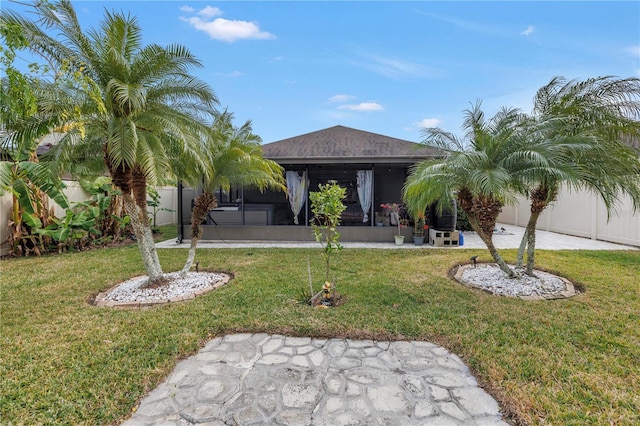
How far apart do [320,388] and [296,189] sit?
1029cm

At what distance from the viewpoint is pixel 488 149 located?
581cm

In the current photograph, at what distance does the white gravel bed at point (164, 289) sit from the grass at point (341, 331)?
1.46ft

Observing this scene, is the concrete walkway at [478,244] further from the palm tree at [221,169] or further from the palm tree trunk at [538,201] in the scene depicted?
the palm tree at [221,169]

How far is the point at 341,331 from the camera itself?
170 inches

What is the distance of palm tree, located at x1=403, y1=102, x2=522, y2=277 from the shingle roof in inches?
116

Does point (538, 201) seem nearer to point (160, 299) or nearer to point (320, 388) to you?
point (320, 388)

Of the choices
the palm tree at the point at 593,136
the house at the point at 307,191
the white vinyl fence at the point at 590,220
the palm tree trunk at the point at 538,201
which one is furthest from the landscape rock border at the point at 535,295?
the white vinyl fence at the point at 590,220

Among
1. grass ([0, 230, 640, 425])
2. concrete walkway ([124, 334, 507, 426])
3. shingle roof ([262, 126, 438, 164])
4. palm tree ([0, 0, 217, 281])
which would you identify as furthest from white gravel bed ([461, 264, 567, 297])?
palm tree ([0, 0, 217, 281])

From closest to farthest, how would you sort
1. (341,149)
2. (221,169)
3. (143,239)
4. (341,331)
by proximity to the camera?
(341,331) < (143,239) < (221,169) < (341,149)

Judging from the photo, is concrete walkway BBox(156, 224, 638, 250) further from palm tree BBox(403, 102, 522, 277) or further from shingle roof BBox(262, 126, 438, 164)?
palm tree BBox(403, 102, 522, 277)

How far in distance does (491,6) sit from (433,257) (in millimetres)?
7297

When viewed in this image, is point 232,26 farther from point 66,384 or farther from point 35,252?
point 66,384

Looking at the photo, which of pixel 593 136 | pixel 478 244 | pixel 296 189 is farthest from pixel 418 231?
pixel 593 136

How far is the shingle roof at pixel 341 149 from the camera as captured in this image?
11406mm
